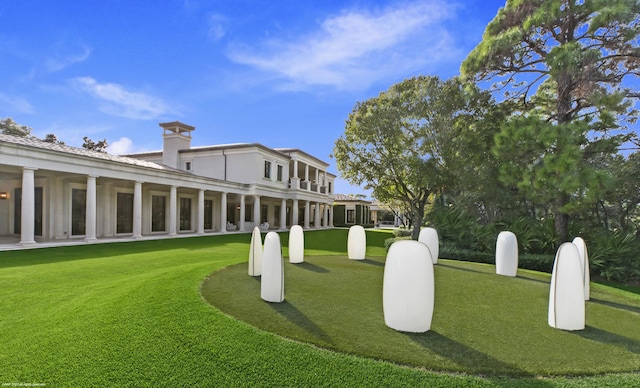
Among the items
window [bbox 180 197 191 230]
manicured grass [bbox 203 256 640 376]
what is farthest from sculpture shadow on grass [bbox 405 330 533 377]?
window [bbox 180 197 191 230]

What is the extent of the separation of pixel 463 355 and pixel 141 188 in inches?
788

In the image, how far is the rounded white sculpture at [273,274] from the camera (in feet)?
17.4

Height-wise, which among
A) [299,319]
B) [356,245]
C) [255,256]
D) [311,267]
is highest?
[255,256]

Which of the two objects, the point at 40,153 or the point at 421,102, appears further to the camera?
the point at 421,102

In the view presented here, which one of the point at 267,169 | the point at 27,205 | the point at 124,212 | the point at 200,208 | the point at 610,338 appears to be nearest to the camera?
the point at 610,338

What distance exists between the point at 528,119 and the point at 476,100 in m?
4.52

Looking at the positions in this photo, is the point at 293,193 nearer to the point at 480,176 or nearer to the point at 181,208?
the point at 181,208

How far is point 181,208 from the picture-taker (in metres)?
23.9

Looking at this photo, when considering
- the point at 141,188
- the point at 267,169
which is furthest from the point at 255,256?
the point at 267,169

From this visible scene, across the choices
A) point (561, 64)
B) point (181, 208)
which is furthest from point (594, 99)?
point (181, 208)

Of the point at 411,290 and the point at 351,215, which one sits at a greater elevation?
the point at 411,290

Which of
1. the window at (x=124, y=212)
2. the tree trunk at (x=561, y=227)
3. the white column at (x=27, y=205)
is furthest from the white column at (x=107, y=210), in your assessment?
the tree trunk at (x=561, y=227)

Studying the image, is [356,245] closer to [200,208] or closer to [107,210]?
[200,208]

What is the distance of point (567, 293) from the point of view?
446cm
